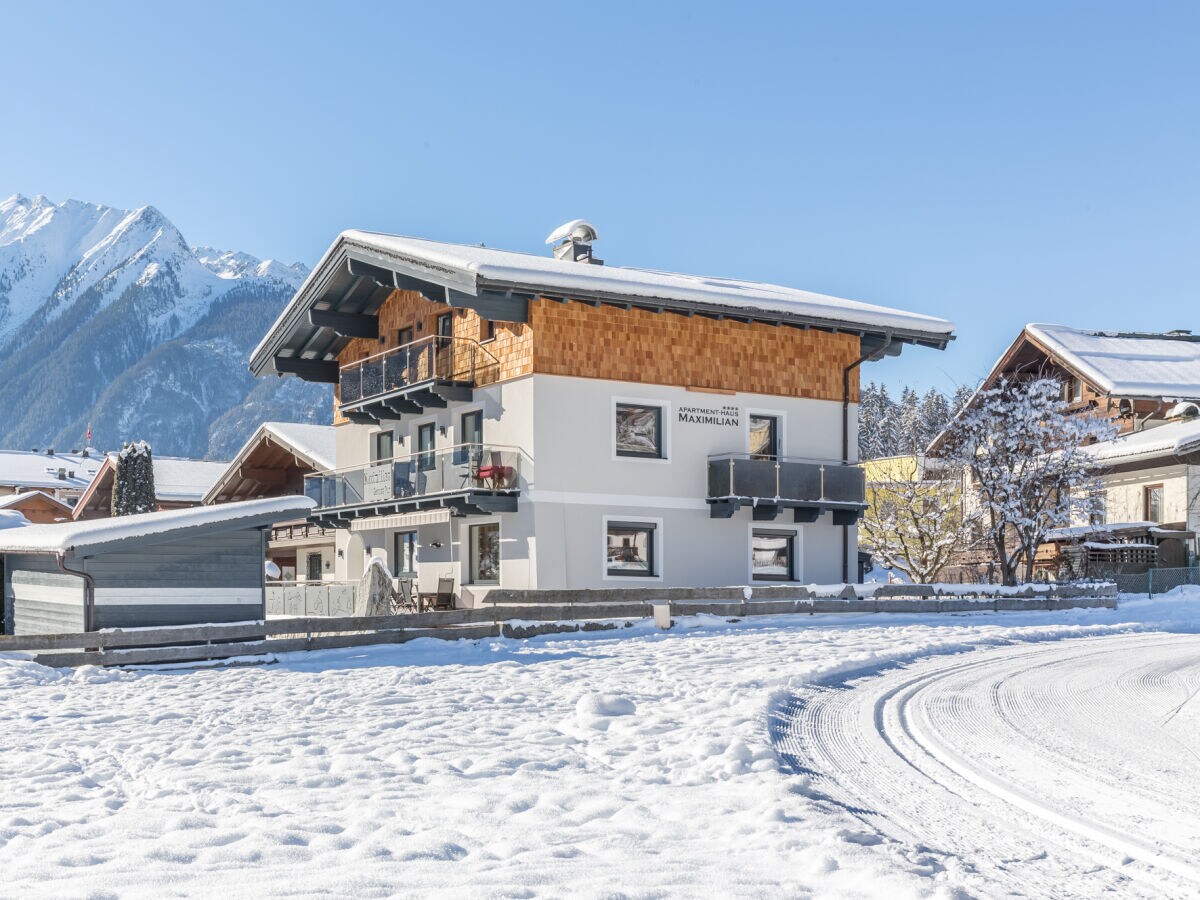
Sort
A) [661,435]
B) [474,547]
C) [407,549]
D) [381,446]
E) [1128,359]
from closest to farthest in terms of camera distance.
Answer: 1. [661,435]
2. [474,547]
3. [407,549]
4. [381,446]
5. [1128,359]

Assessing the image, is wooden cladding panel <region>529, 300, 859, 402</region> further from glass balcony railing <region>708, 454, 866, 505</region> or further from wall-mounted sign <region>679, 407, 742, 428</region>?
glass balcony railing <region>708, 454, 866, 505</region>

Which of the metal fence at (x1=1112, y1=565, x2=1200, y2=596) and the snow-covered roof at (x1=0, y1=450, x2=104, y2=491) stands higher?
the snow-covered roof at (x1=0, y1=450, x2=104, y2=491)

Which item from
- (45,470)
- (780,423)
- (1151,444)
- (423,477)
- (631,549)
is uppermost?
(45,470)

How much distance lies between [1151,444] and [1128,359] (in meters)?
8.09

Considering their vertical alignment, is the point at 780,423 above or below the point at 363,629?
above

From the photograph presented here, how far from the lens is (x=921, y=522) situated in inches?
1676

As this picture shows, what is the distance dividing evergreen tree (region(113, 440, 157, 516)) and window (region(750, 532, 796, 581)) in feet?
66.3

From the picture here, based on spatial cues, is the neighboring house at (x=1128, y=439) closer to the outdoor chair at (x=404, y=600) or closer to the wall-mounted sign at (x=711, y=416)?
the wall-mounted sign at (x=711, y=416)

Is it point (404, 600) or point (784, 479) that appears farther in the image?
point (404, 600)

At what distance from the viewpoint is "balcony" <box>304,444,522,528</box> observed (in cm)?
2903

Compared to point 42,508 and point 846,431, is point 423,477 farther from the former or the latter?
point 42,508

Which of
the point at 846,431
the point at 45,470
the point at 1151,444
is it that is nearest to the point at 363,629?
the point at 846,431

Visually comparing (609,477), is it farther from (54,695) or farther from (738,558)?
(54,695)

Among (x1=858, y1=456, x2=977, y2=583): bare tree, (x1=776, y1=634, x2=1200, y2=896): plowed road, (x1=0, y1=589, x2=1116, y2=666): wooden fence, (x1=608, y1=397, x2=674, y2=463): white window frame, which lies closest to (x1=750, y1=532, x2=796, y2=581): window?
(x1=608, y1=397, x2=674, y2=463): white window frame
